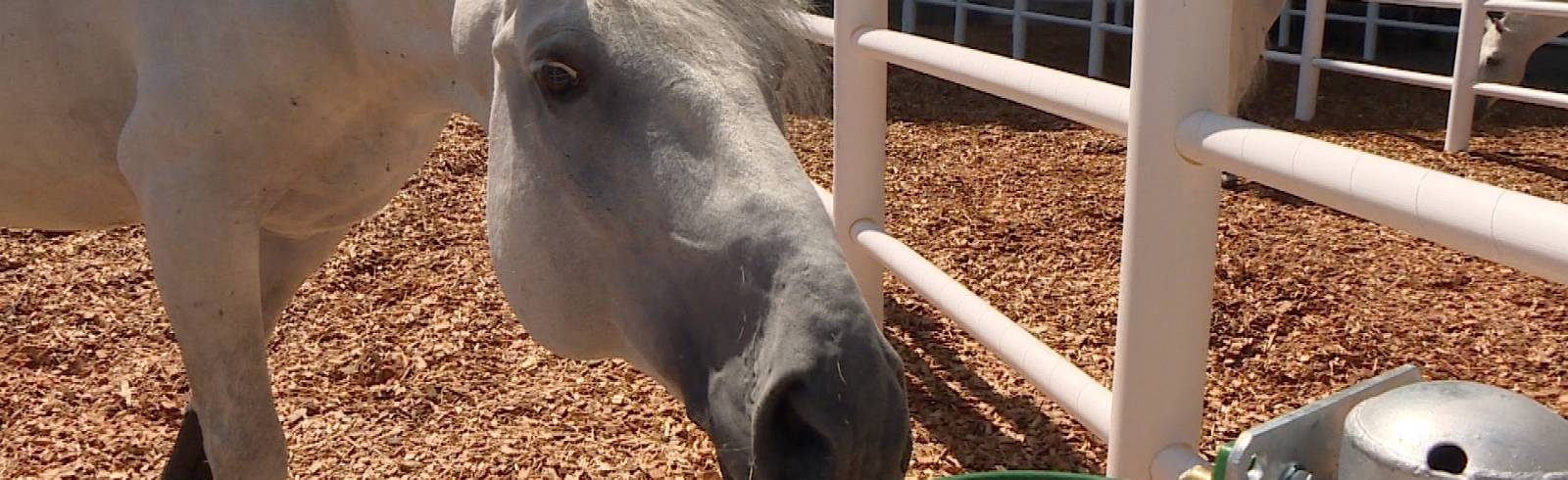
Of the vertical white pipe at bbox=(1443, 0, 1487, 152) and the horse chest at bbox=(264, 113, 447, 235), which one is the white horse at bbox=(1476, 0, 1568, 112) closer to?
the vertical white pipe at bbox=(1443, 0, 1487, 152)

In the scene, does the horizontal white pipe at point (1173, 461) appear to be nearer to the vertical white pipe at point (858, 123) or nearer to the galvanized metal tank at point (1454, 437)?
the galvanized metal tank at point (1454, 437)

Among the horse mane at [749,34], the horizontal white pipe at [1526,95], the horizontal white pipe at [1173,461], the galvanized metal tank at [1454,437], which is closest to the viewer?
the galvanized metal tank at [1454,437]

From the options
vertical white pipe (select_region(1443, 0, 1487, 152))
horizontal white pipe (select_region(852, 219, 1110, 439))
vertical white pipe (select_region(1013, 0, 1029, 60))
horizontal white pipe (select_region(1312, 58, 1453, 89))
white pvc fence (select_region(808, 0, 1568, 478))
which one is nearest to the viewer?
white pvc fence (select_region(808, 0, 1568, 478))

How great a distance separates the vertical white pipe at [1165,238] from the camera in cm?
129

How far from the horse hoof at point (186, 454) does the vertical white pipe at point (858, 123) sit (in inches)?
55.7

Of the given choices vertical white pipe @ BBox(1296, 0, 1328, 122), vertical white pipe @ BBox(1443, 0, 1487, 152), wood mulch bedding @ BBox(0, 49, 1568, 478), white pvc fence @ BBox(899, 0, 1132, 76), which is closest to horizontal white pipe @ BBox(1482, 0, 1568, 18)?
vertical white pipe @ BBox(1443, 0, 1487, 152)

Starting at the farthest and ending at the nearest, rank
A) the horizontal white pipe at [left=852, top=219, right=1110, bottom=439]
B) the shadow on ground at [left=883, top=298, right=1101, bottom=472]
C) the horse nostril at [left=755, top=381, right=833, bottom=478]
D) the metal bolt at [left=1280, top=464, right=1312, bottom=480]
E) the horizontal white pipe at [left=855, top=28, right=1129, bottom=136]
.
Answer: the shadow on ground at [left=883, top=298, right=1101, bottom=472] → the horizontal white pipe at [left=852, top=219, right=1110, bottom=439] → the horizontal white pipe at [left=855, top=28, right=1129, bottom=136] → the horse nostril at [left=755, top=381, right=833, bottom=478] → the metal bolt at [left=1280, top=464, right=1312, bottom=480]

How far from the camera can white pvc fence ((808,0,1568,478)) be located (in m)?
0.84

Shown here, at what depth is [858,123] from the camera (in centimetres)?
254

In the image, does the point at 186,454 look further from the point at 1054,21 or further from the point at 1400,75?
the point at 1054,21

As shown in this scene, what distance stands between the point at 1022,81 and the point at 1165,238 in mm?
429

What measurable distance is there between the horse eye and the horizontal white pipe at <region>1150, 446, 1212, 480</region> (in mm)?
822

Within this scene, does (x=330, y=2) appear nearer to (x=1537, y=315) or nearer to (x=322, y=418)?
(x=322, y=418)

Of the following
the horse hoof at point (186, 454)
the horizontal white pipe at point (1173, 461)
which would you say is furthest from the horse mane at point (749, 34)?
the horse hoof at point (186, 454)
